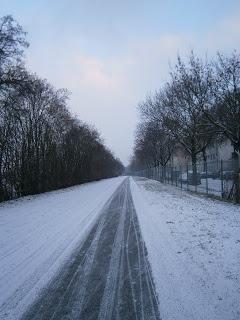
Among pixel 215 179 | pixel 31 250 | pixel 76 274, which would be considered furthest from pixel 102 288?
pixel 215 179

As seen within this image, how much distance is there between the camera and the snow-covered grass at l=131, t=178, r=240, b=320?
5.27 m

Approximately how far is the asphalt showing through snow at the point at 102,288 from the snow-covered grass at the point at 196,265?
0.23 metres

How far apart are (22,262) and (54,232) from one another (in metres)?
3.84

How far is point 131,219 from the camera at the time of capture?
14.8 m

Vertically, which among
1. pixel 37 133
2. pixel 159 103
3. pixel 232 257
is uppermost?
pixel 159 103

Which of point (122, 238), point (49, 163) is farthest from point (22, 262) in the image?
point (49, 163)

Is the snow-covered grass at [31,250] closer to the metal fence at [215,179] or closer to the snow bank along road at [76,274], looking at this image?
the snow bank along road at [76,274]

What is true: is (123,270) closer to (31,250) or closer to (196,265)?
(196,265)

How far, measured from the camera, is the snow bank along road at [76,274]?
545 centimetres

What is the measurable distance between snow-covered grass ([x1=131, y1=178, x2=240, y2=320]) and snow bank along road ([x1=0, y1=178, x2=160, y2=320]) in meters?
0.26

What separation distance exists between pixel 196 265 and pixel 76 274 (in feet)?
7.18

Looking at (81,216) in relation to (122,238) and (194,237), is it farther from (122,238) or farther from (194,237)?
(194,237)

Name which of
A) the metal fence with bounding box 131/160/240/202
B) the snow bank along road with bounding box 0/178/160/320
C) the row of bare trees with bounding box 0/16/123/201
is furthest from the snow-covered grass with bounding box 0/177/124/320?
the row of bare trees with bounding box 0/16/123/201

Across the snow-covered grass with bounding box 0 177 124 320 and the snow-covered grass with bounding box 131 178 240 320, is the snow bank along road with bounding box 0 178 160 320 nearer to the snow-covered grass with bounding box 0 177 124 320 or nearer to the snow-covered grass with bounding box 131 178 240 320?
the snow-covered grass with bounding box 0 177 124 320
